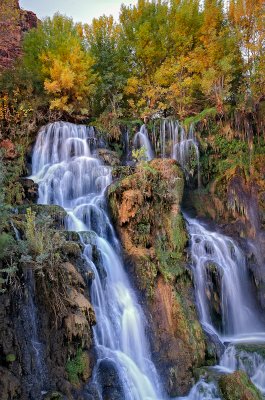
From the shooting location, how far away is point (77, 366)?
700 cm

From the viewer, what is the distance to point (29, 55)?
63.7ft

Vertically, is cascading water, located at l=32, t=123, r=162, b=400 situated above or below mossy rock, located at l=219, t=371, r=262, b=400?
above

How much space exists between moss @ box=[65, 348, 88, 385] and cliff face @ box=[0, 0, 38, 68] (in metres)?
13.0

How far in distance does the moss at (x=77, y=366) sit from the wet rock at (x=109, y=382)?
0.47 metres

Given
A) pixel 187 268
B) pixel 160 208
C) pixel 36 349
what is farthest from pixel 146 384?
pixel 160 208

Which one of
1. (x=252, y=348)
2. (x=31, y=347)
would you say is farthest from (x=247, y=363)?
(x=31, y=347)

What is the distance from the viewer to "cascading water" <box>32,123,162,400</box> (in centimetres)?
802

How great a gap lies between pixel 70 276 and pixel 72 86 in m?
12.8

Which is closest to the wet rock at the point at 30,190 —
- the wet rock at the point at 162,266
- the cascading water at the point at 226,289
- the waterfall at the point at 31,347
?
the wet rock at the point at 162,266

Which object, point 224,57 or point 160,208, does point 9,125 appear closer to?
point 160,208

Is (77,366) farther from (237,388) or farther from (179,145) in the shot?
(179,145)

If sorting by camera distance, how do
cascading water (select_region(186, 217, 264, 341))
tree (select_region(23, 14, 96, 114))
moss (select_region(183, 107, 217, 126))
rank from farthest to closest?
tree (select_region(23, 14, 96, 114)) < moss (select_region(183, 107, 217, 126)) < cascading water (select_region(186, 217, 264, 341))

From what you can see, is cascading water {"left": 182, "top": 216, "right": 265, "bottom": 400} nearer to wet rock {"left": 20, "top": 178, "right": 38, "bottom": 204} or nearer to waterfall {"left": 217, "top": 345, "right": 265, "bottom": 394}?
waterfall {"left": 217, "top": 345, "right": 265, "bottom": 394}

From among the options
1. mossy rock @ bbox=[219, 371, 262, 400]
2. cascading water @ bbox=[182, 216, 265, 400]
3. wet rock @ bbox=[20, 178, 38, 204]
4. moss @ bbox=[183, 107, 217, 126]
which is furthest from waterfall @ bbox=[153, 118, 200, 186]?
mossy rock @ bbox=[219, 371, 262, 400]
